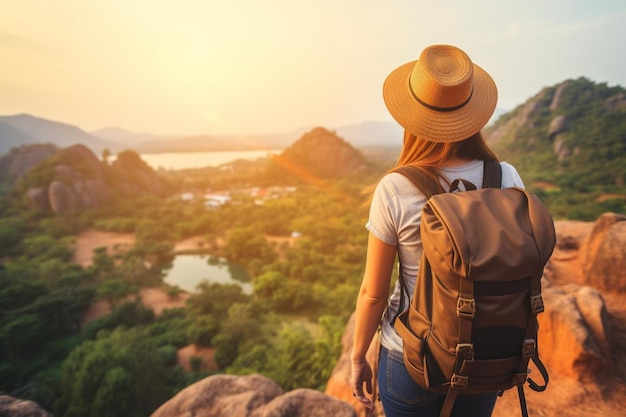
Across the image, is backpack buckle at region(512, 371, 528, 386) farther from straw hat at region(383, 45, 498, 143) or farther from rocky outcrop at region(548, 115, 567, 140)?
rocky outcrop at region(548, 115, 567, 140)

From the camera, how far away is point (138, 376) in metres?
6.44

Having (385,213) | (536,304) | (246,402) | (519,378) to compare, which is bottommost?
(246,402)

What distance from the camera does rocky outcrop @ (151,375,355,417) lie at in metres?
2.18

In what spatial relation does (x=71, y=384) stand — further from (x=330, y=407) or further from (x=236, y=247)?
(x=236, y=247)

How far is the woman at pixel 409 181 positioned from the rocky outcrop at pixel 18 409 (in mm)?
2894

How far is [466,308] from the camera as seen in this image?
28.0 inches

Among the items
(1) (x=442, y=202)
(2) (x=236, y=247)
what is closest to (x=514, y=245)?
(1) (x=442, y=202)

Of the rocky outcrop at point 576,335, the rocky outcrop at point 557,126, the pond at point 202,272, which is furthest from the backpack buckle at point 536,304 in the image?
the rocky outcrop at point 557,126

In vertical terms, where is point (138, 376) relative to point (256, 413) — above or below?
below

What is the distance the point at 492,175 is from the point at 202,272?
650 inches

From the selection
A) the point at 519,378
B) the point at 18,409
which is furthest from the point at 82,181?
the point at 519,378

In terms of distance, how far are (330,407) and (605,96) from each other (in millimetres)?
38984

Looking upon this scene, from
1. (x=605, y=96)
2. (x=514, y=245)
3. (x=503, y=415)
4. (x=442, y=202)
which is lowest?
(x=503, y=415)

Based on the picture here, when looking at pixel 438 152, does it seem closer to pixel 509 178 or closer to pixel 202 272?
pixel 509 178
